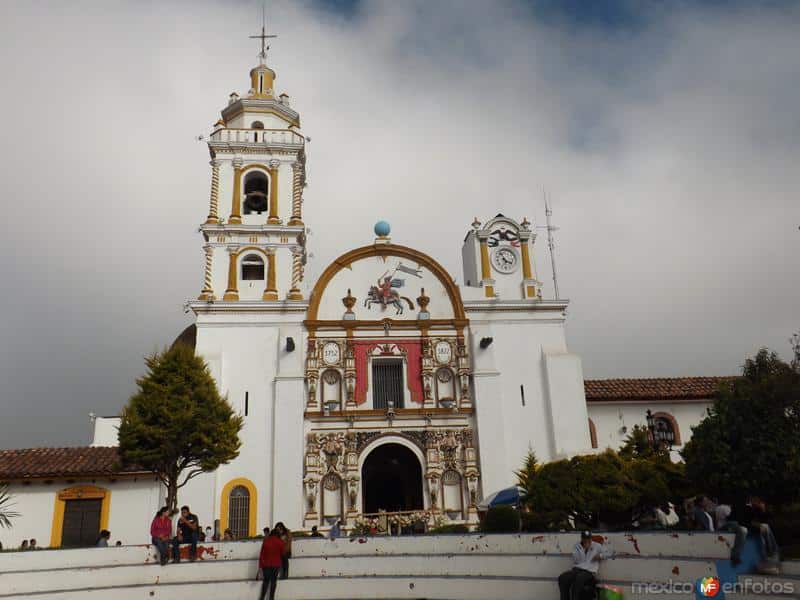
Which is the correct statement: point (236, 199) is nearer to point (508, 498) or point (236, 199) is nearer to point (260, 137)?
point (260, 137)

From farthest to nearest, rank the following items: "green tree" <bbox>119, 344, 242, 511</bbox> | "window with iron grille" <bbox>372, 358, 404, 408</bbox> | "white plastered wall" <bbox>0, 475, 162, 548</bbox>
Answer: "window with iron grille" <bbox>372, 358, 404, 408</bbox>, "white plastered wall" <bbox>0, 475, 162, 548</bbox>, "green tree" <bbox>119, 344, 242, 511</bbox>

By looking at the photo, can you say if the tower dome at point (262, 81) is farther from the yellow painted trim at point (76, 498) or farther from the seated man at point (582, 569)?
the seated man at point (582, 569)

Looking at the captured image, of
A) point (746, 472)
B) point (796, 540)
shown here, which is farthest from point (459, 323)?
point (796, 540)

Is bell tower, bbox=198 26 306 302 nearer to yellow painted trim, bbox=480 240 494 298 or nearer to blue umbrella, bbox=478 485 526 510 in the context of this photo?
yellow painted trim, bbox=480 240 494 298

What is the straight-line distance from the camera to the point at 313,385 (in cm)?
2586

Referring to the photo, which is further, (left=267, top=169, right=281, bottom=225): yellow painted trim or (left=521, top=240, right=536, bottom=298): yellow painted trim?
(left=267, top=169, right=281, bottom=225): yellow painted trim

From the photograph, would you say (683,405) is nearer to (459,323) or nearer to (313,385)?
(459,323)

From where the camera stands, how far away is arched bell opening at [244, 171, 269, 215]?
29672 millimetres

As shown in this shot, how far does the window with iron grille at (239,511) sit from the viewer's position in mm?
23812

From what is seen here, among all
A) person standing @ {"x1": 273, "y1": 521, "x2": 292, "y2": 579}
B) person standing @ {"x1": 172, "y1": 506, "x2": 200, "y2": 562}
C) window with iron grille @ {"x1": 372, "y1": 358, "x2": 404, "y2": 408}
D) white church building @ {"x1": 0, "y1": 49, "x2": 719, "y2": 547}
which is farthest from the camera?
window with iron grille @ {"x1": 372, "y1": 358, "x2": 404, "y2": 408}

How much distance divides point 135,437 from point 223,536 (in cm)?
639

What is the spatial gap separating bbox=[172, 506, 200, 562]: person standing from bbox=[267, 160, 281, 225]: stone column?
1682cm

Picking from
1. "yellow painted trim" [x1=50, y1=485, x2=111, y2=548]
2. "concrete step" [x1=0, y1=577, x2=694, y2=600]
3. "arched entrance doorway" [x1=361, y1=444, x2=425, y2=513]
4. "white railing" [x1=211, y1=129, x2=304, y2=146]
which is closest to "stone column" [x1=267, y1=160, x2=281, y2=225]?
"white railing" [x1=211, y1=129, x2=304, y2=146]

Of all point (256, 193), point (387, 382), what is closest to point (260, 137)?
point (256, 193)
